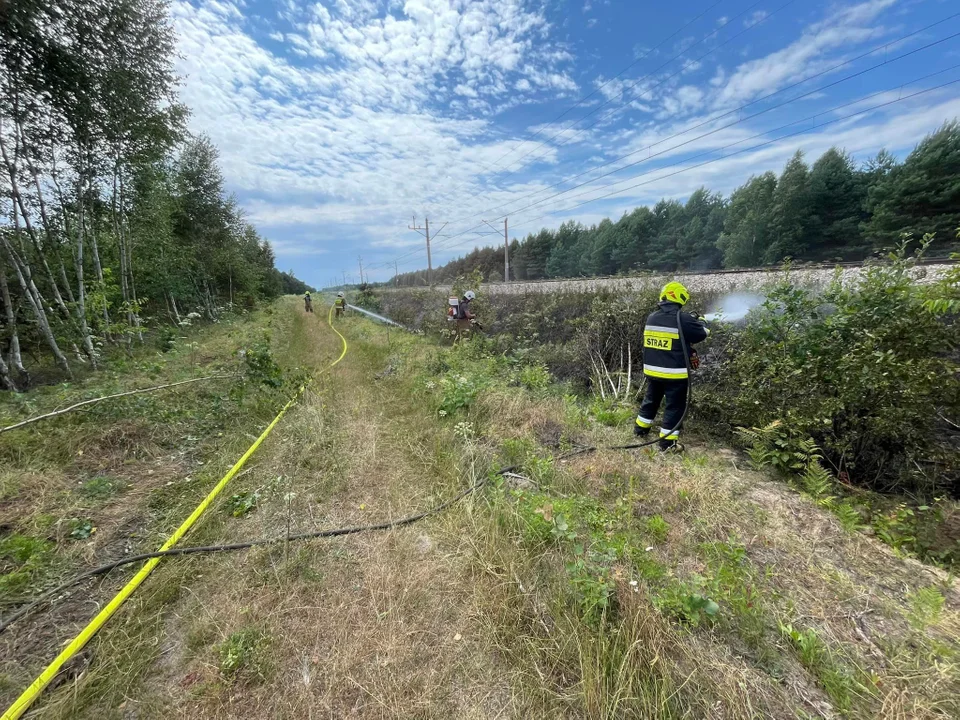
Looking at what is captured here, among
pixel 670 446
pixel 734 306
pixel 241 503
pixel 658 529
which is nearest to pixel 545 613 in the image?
pixel 658 529

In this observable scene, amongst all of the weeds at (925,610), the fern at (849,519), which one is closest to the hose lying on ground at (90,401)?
the weeds at (925,610)

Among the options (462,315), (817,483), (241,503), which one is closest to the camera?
(817,483)

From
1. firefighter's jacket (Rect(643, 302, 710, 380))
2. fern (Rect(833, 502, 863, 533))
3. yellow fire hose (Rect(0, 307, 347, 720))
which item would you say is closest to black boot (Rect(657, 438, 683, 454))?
firefighter's jacket (Rect(643, 302, 710, 380))

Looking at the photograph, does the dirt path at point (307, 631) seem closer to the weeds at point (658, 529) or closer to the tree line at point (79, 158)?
the weeds at point (658, 529)

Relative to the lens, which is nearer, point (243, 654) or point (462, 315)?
point (243, 654)

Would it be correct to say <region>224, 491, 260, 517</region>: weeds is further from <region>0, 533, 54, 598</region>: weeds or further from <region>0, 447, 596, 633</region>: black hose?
<region>0, 533, 54, 598</region>: weeds

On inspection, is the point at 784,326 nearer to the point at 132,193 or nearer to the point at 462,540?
the point at 462,540

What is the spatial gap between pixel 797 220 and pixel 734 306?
3220cm

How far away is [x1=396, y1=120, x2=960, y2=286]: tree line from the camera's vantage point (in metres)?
20.5

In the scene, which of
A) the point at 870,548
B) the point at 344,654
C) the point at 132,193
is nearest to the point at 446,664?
the point at 344,654

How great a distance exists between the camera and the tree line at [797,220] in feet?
67.2

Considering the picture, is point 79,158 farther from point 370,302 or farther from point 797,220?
point 797,220

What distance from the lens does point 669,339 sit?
415 cm

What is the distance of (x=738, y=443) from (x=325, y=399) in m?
6.11
